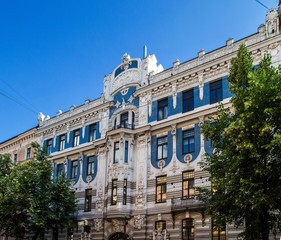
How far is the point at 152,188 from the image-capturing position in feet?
102

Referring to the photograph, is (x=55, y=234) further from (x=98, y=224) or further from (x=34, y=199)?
(x=34, y=199)

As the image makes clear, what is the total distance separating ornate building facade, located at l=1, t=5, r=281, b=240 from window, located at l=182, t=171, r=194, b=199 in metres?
0.05

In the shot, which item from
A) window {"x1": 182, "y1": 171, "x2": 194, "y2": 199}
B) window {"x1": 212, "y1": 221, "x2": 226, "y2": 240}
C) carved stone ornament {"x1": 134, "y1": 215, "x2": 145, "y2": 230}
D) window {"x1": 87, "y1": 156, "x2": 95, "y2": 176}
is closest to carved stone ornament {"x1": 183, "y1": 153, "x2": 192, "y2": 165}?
window {"x1": 182, "y1": 171, "x2": 194, "y2": 199}

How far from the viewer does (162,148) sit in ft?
104

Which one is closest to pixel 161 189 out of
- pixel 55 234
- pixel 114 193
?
pixel 114 193

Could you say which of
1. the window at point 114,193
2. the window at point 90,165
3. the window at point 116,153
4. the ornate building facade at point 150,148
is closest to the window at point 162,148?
the ornate building facade at point 150,148

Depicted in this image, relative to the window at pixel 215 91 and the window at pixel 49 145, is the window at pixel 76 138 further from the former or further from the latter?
the window at pixel 215 91

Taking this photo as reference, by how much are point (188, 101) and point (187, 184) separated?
7013 mm

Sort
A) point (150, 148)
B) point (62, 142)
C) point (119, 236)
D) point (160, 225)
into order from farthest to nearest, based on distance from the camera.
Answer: point (62, 142), point (150, 148), point (119, 236), point (160, 225)

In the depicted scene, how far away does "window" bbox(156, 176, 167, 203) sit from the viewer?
3022 cm

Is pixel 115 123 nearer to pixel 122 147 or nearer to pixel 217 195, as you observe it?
pixel 122 147

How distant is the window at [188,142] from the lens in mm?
29656

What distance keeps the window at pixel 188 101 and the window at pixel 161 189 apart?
19.9 ft

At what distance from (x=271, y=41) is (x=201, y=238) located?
1516 cm
